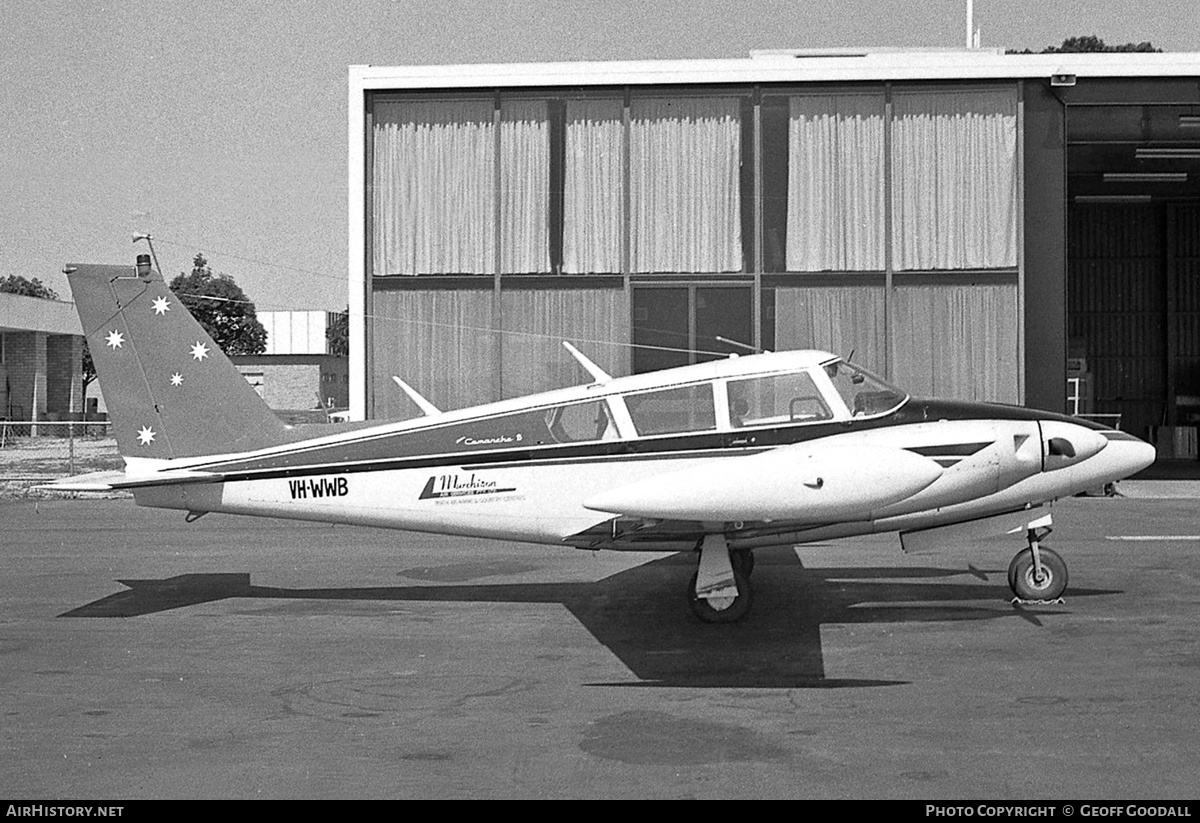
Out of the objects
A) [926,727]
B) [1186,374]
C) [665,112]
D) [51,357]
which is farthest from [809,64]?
[51,357]

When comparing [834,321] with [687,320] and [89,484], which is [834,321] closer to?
[687,320]

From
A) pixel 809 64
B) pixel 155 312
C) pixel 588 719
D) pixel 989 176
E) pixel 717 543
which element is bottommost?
pixel 588 719

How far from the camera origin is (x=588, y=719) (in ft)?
24.7

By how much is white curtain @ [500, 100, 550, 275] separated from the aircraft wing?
52.4 ft

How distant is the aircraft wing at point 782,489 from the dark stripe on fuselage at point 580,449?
1.09 metres

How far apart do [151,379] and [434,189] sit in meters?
13.8

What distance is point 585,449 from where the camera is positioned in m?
11.0

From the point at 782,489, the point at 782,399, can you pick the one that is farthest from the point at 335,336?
the point at 782,489

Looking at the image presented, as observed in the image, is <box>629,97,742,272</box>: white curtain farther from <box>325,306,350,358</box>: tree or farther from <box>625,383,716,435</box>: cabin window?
<box>325,306,350,358</box>: tree

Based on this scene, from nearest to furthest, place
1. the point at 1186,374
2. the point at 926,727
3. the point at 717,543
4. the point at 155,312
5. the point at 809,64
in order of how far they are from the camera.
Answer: the point at 926,727, the point at 717,543, the point at 155,312, the point at 809,64, the point at 1186,374

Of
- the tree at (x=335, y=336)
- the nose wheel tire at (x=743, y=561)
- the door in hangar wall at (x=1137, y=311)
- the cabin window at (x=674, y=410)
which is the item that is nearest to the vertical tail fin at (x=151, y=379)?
the cabin window at (x=674, y=410)

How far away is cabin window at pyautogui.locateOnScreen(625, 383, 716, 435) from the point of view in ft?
35.5
